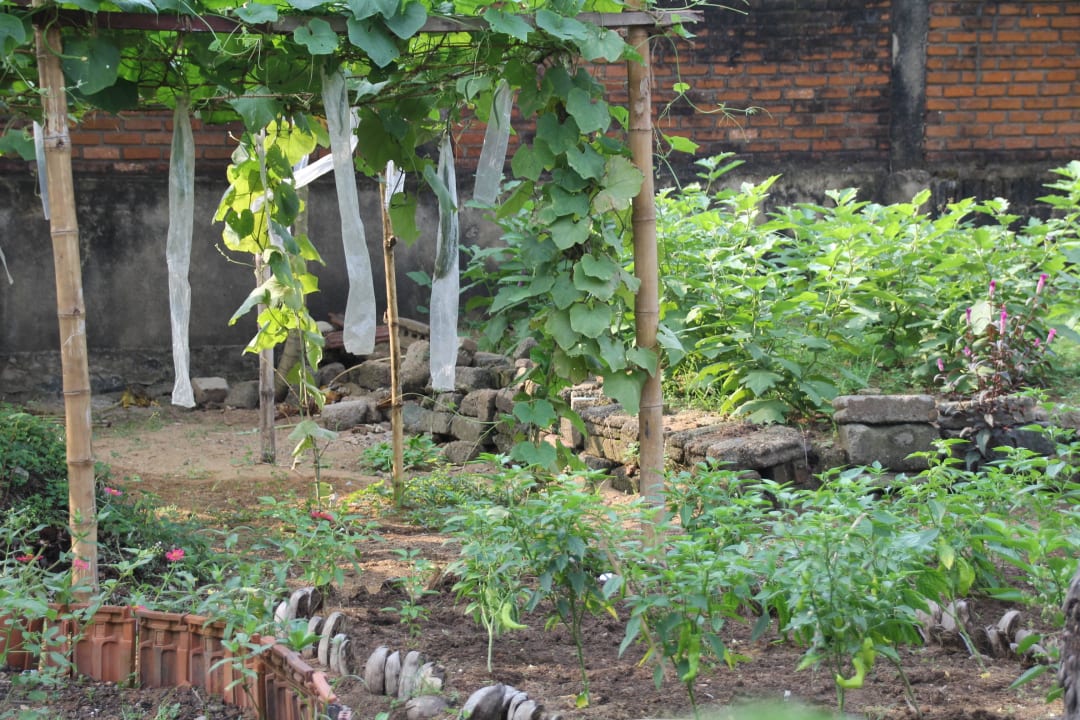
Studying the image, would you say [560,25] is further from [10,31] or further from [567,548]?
[567,548]

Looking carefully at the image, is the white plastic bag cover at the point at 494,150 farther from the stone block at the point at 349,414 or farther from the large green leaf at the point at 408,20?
the stone block at the point at 349,414

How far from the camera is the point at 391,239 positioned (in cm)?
552

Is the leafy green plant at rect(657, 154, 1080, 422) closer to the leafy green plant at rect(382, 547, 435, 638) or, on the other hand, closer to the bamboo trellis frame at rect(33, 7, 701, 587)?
the bamboo trellis frame at rect(33, 7, 701, 587)

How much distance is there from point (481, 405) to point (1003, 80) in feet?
15.9

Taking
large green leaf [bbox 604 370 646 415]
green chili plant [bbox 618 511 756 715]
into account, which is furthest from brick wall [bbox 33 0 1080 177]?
green chili plant [bbox 618 511 756 715]

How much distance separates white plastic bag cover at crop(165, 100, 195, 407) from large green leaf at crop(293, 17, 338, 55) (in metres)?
0.62

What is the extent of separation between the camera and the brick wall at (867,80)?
27.7ft

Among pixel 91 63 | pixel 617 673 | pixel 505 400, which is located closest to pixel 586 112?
pixel 91 63

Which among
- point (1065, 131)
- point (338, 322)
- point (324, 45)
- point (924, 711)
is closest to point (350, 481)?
point (338, 322)

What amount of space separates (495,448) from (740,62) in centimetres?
367

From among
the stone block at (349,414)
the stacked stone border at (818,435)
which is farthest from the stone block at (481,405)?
the stone block at (349,414)

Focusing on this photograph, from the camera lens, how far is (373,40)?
3645 mm

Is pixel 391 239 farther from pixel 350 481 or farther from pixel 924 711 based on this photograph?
pixel 924 711

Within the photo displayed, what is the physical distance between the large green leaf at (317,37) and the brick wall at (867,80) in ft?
15.8
